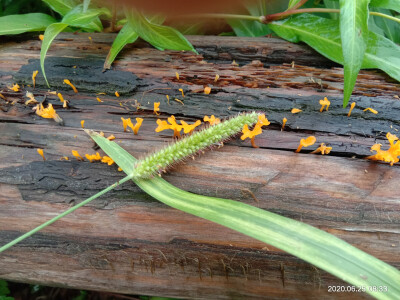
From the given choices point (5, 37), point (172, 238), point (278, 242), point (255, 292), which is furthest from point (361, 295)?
point (5, 37)

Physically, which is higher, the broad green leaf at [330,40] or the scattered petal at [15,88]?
the broad green leaf at [330,40]

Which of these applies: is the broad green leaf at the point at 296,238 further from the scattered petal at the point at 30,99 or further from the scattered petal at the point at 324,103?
the scattered petal at the point at 30,99

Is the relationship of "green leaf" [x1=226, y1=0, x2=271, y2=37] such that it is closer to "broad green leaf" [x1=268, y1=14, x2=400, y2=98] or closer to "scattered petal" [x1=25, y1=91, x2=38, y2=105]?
"broad green leaf" [x1=268, y1=14, x2=400, y2=98]

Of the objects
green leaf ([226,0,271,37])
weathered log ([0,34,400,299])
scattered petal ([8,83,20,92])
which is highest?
green leaf ([226,0,271,37])

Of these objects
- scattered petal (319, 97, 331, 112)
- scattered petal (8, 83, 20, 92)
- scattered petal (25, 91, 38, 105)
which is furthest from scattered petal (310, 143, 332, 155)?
scattered petal (8, 83, 20, 92)

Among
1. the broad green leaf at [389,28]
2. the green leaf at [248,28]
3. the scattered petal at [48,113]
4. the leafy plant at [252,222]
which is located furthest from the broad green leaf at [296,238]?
the broad green leaf at [389,28]

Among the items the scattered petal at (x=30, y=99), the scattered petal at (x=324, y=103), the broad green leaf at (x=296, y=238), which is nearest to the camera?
the broad green leaf at (x=296, y=238)

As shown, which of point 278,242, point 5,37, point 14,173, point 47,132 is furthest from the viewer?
point 5,37

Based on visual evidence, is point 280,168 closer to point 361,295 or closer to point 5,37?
point 361,295
